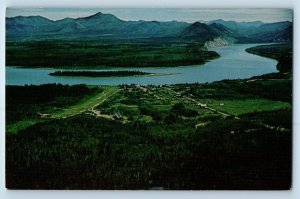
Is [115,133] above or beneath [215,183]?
above

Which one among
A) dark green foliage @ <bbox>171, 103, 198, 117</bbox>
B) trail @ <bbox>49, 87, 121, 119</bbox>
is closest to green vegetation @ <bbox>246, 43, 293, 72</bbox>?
dark green foliage @ <bbox>171, 103, 198, 117</bbox>

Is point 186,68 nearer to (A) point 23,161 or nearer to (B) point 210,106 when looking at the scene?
(B) point 210,106

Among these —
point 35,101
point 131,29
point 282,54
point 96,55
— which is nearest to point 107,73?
point 96,55

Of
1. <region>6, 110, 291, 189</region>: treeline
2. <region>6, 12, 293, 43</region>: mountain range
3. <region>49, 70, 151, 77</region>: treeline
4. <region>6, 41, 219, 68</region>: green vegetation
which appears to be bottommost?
<region>6, 110, 291, 189</region>: treeline

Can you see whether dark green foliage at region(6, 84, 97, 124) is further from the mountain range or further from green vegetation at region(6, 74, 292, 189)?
the mountain range
